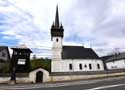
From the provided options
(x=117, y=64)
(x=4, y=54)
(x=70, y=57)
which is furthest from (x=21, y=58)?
(x=117, y=64)

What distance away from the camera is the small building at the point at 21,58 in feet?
139

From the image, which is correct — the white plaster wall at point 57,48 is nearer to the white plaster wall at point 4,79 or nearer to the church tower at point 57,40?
the church tower at point 57,40

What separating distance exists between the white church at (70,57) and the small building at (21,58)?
1164cm

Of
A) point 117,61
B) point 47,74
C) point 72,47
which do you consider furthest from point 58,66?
point 117,61

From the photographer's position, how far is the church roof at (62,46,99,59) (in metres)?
57.7

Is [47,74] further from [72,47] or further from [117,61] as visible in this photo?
[117,61]

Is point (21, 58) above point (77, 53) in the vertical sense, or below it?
below

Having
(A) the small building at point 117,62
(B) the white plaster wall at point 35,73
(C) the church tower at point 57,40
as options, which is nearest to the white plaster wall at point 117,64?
(A) the small building at point 117,62

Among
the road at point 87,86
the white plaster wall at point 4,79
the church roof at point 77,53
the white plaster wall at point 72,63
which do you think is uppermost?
the church roof at point 77,53

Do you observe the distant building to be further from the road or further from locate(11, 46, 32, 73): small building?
the road

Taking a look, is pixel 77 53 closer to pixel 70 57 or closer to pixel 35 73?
pixel 70 57

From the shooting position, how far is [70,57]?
5700 cm

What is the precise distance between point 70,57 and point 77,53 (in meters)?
3.33

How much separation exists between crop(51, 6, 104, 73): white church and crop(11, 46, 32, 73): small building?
A: 1164cm
